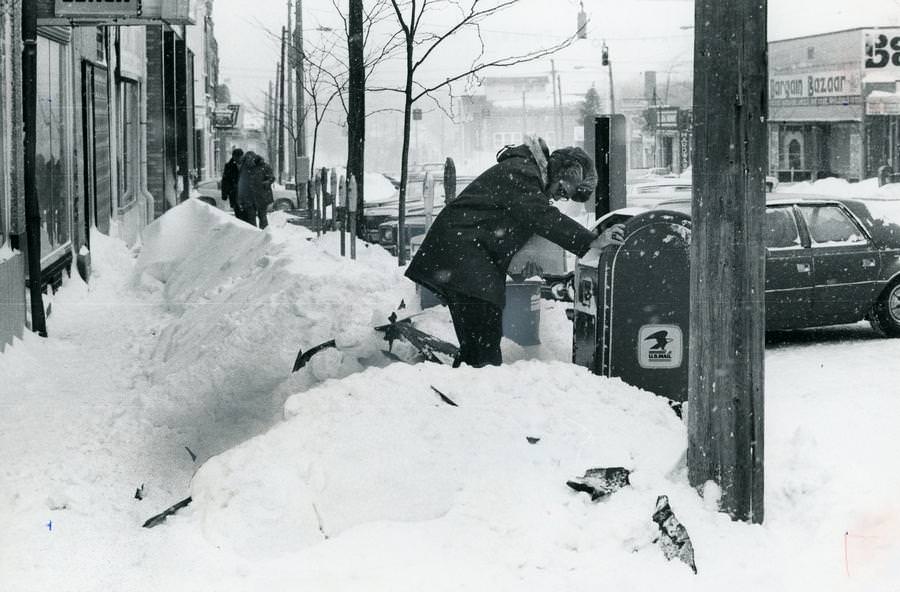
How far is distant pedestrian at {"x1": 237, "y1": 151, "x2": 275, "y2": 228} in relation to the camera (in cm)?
2259

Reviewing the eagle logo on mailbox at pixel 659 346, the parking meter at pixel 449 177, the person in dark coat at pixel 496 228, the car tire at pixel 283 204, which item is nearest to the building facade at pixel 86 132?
the parking meter at pixel 449 177

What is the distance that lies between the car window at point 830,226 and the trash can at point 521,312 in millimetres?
3425

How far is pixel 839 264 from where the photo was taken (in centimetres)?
1101

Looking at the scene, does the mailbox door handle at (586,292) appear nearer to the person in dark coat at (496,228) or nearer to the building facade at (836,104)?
the person in dark coat at (496,228)

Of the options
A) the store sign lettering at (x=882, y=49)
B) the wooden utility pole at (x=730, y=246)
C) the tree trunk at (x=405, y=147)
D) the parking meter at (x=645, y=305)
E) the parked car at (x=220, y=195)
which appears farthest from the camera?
the store sign lettering at (x=882, y=49)

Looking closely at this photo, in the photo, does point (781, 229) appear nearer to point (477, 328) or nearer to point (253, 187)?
point (477, 328)

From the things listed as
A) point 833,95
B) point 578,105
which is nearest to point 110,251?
point 833,95

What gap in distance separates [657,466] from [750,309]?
33.3 inches

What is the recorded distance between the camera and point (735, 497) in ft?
16.3

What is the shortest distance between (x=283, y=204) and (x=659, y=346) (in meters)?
31.4

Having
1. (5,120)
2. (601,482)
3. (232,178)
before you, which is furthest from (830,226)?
(232,178)

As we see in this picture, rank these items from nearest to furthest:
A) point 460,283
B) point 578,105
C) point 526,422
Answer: point 526,422
point 460,283
point 578,105

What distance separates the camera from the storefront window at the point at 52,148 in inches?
487

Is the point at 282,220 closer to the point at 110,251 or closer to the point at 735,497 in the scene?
the point at 110,251
